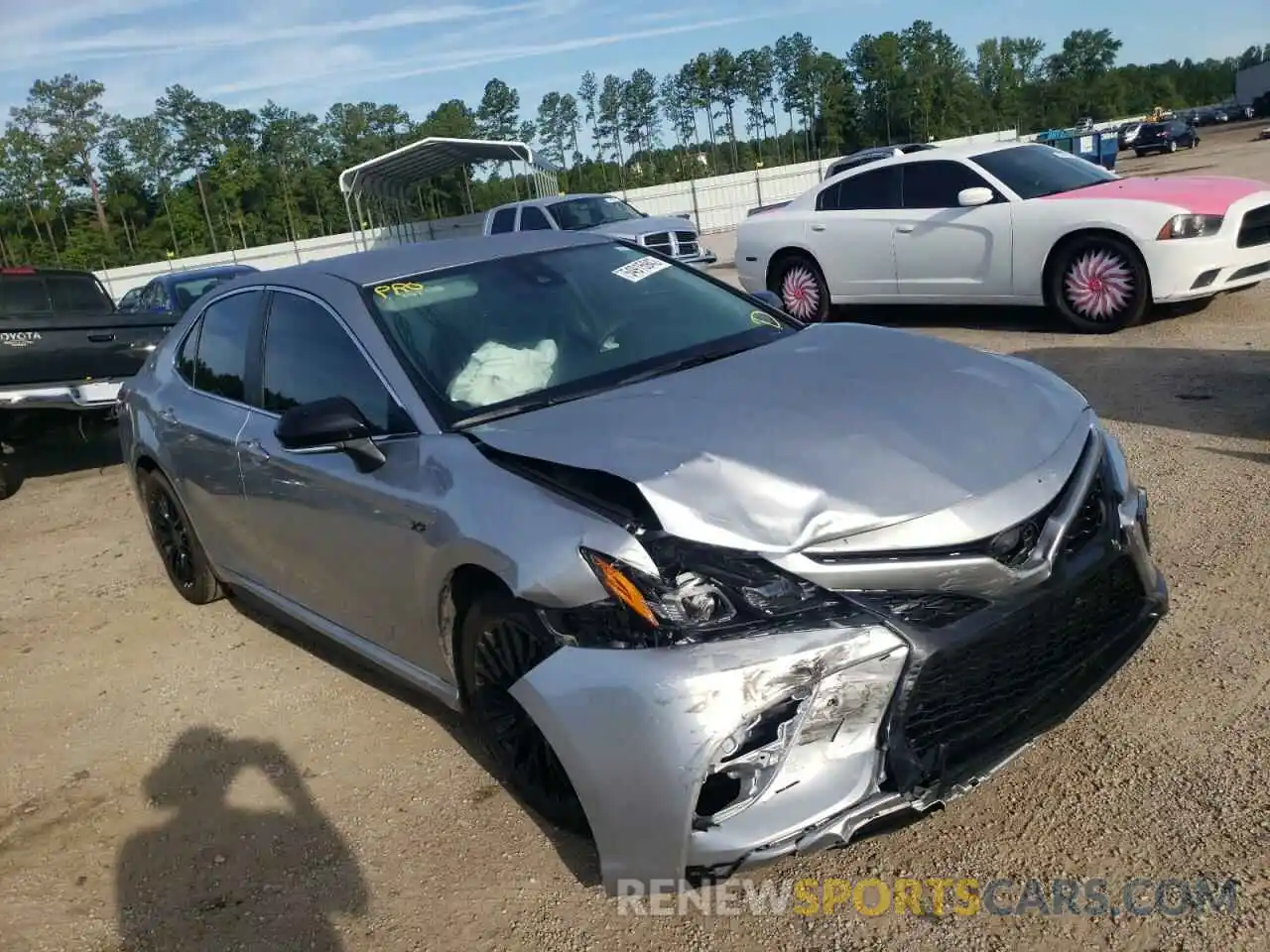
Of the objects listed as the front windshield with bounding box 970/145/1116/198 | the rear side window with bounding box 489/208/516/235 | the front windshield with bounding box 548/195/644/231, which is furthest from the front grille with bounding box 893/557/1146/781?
the rear side window with bounding box 489/208/516/235

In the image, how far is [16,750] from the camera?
407 centimetres

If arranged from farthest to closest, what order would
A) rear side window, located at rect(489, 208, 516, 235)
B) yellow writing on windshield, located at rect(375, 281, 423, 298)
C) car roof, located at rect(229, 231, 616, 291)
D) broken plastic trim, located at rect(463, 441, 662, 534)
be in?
1. rear side window, located at rect(489, 208, 516, 235)
2. car roof, located at rect(229, 231, 616, 291)
3. yellow writing on windshield, located at rect(375, 281, 423, 298)
4. broken plastic trim, located at rect(463, 441, 662, 534)

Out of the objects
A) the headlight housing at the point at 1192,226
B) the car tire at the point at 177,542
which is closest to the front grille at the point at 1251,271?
the headlight housing at the point at 1192,226

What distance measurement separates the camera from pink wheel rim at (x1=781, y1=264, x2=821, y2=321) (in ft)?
34.5

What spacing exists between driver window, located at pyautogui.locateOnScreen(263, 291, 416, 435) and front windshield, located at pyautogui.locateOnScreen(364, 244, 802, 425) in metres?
0.14

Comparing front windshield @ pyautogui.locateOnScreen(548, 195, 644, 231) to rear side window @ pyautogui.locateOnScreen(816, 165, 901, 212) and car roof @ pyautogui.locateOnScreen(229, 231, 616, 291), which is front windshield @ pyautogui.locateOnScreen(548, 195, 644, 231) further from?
Result: car roof @ pyautogui.locateOnScreen(229, 231, 616, 291)

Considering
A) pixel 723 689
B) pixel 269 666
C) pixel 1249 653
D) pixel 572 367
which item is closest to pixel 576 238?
pixel 572 367

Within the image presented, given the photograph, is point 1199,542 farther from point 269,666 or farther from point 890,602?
point 269,666

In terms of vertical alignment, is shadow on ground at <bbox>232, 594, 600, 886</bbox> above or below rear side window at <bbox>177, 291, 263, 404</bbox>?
below

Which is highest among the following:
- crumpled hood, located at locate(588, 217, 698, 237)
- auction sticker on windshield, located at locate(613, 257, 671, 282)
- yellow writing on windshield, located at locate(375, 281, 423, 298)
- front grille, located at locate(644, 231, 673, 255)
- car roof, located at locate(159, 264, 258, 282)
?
car roof, located at locate(159, 264, 258, 282)

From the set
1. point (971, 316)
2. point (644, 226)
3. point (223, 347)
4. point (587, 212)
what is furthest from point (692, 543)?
point (587, 212)

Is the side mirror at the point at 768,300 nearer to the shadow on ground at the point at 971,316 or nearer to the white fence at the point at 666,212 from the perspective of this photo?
the shadow on ground at the point at 971,316

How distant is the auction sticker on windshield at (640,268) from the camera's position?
4.08m

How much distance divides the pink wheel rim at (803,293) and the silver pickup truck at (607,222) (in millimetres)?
4578
